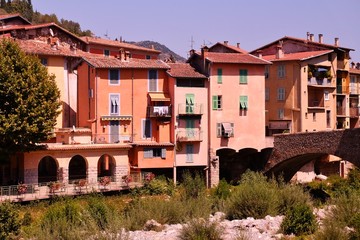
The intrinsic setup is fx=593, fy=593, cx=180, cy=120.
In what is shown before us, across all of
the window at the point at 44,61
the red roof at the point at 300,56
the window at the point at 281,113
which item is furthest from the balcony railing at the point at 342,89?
the window at the point at 44,61

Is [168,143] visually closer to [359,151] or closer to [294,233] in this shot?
[359,151]

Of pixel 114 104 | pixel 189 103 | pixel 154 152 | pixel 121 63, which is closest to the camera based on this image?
pixel 154 152

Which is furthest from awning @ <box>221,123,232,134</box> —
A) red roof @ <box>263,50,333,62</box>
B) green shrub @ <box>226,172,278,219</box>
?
green shrub @ <box>226,172,278,219</box>

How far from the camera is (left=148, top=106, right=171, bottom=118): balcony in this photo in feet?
148

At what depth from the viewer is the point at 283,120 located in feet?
183

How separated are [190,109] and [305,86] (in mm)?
14596

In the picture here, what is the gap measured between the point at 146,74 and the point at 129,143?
5719 mm

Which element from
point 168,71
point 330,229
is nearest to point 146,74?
point 168,71

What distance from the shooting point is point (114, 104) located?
45.1 metres

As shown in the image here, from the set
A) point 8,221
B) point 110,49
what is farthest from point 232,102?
point 8,221

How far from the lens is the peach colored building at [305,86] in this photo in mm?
55125

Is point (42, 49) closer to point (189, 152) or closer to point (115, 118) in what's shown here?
point (115, 118)

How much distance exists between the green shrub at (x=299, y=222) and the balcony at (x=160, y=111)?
65.8ft

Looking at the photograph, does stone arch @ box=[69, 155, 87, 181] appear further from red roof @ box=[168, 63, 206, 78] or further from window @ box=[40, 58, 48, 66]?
red roof @ box=[168, 63, 206, 78]
